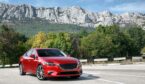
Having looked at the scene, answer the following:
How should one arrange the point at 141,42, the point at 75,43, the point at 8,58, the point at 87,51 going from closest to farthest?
the point at 8,58 < the point at 87,51 < the point at 75,43 < the point at 141,42

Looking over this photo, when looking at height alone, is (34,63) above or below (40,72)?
above

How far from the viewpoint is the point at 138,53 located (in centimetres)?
12850

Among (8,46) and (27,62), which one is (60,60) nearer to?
(27,62)

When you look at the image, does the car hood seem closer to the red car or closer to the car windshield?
the red car

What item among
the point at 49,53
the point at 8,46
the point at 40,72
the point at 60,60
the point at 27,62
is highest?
the point at 49,53

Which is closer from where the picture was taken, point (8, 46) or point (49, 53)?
point (49, 53)

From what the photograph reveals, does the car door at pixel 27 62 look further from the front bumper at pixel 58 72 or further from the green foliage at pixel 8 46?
the green foliage at pixel 8 46

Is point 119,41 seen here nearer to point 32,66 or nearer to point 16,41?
point 16,41

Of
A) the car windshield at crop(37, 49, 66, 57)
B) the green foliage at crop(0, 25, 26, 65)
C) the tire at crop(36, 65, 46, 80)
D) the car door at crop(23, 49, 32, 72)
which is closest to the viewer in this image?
the tire at crop(36, 65, 46, 80)

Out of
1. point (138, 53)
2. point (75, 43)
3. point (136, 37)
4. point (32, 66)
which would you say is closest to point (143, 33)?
point (136, 37)

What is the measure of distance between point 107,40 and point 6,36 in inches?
1052

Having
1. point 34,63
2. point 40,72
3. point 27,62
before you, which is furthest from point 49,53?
point 27,62

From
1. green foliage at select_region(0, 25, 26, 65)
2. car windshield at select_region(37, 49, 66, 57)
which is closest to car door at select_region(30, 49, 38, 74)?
car windshield at select_region(37, 49, 66, 57)

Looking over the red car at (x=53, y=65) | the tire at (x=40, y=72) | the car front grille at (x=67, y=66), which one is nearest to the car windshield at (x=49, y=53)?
the red car at (x=53, y=65)
